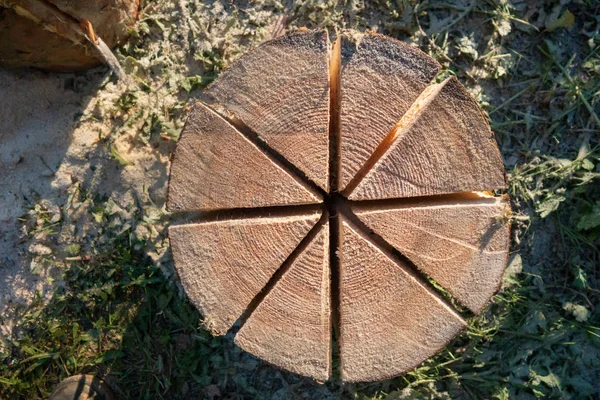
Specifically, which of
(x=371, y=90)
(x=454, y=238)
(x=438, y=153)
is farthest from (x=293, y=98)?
(x=454, y=238)

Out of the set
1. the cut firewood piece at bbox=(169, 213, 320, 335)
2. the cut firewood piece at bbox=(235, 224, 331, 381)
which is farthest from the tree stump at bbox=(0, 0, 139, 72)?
the cut firewood piece at bbox=(235, 224, 331, 381)

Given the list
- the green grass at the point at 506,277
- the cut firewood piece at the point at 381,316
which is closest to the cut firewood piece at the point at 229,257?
the cut firewood piece at the point at 381,316

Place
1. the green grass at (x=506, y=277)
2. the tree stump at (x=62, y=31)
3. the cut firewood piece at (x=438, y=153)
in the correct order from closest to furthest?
the cut firewood piece at (x=438, y=153)
the tree stump at (x=62, y=31)
the green grass at (x=506, y=277)

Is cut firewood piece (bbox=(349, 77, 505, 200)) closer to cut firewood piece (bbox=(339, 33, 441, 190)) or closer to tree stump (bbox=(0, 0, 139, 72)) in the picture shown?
cut firewood piece (bbox=(339, 33, 441, 190))

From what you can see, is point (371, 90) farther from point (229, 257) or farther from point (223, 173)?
point (229, 257)

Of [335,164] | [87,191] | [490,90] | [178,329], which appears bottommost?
[178,329]

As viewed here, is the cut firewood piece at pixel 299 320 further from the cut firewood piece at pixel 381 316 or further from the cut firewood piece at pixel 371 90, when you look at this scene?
the cut firewood piece at pixel 371 90

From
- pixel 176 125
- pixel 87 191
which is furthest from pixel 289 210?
pixel 87 191

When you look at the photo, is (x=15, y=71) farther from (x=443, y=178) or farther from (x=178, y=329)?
(x=443, y=178)
